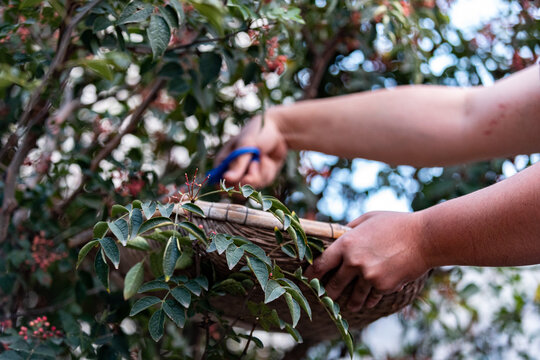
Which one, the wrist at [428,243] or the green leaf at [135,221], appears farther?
the wrist at [428,243]

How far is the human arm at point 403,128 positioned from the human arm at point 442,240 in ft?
1.24

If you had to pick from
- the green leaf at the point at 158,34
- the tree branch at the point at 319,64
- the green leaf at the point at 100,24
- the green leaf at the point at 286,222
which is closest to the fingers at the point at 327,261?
the green leaf at the point at 286,222

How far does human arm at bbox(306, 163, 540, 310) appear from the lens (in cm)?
77

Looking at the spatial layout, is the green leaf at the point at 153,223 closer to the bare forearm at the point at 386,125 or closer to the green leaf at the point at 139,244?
the green leaf at the point at 139,244

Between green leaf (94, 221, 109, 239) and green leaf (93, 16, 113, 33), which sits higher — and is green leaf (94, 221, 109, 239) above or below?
below

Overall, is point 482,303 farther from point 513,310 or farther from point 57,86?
point 57,86

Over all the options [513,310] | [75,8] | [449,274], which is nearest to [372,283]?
[75,8]

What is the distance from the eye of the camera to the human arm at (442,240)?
77 centimetres

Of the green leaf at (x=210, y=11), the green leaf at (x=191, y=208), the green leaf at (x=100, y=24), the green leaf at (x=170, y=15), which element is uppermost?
the green leaf at (x=170, y=15)

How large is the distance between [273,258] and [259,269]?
0.09 meters

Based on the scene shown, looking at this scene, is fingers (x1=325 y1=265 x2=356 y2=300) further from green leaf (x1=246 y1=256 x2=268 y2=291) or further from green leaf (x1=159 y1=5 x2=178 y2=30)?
green leaf (x1=159 y1=5 x2=178 y2=30)

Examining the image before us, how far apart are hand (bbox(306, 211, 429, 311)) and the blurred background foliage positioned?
35cm

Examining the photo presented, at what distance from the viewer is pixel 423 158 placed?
128 centimetres

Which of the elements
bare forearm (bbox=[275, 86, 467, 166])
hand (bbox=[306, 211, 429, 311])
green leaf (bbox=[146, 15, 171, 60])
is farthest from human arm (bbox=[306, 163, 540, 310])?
bare forearm (bbox=[275, 86, 467, 166])
